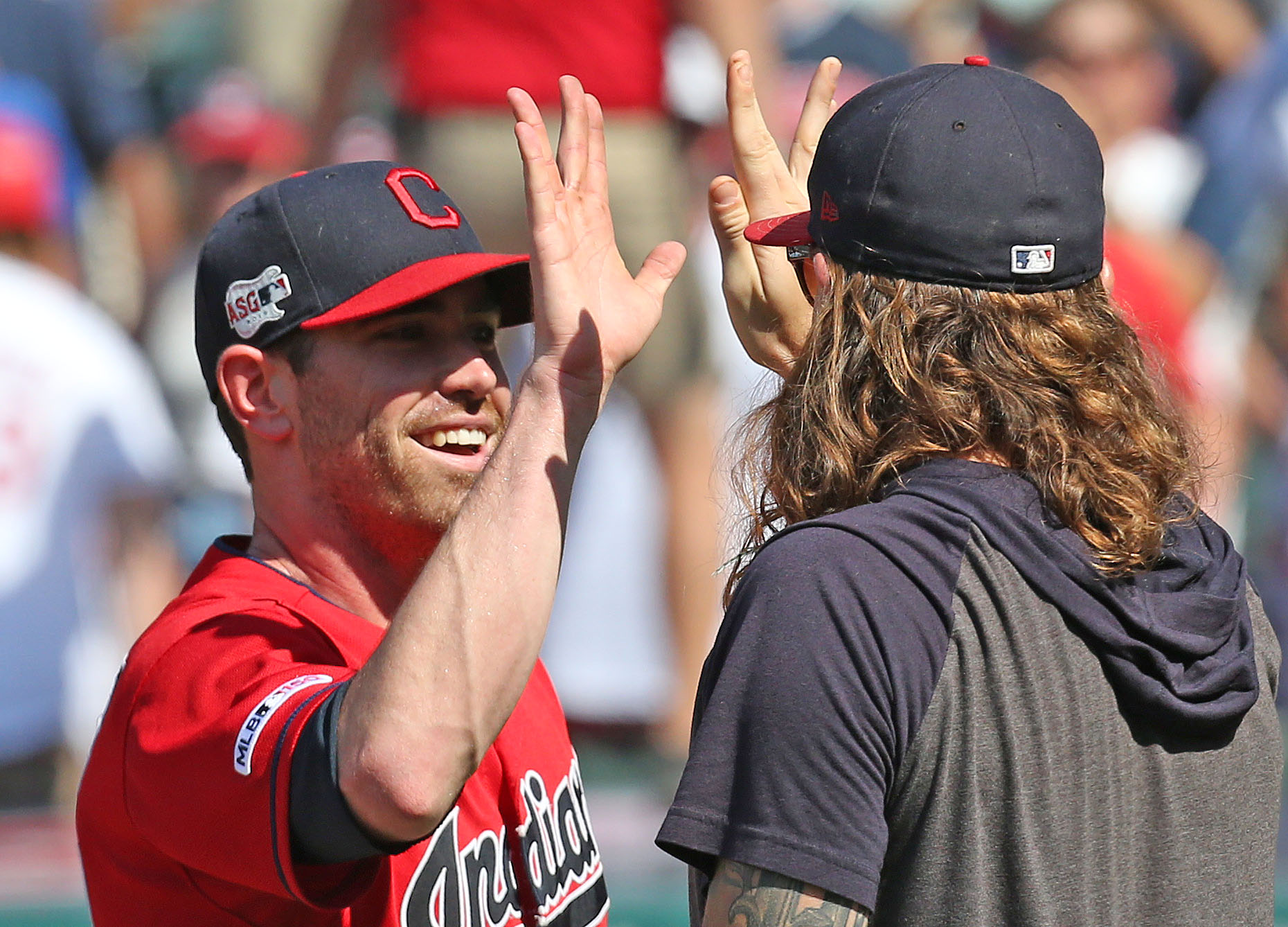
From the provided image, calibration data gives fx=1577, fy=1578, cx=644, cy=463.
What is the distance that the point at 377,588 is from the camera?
1.95 metres

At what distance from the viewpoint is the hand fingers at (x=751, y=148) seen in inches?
76.6

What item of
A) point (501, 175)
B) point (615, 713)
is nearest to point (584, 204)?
point (501, 175)

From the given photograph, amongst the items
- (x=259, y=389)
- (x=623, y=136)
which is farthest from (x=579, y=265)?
(x=623, y=136)

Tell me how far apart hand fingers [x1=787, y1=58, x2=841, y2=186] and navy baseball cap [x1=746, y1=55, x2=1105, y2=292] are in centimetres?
53

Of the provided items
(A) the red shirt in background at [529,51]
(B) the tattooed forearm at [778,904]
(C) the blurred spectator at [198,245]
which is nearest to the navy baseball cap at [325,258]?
(B) the tattooed forearm at [778,904]

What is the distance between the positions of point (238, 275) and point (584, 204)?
532 mm

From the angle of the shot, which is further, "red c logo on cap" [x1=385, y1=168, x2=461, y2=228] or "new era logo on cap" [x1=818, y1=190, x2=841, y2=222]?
"red c logo on cap" [x1=385, y1=168, x2=461, y2=228]

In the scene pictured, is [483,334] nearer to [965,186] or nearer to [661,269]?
[661,269]

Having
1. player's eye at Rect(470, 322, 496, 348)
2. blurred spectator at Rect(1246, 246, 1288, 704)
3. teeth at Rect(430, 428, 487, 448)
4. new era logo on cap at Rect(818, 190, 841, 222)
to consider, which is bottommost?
blurred spectator at Rect(1246, 246, 1288, 704)

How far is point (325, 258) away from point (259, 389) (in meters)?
0.20

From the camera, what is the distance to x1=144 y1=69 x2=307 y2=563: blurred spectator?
5527 mm

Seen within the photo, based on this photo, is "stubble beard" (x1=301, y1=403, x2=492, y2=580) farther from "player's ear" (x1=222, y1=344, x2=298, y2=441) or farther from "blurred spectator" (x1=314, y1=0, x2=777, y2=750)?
"blurred spectator" (x1=314, y1=0, x2=777, y2=750)

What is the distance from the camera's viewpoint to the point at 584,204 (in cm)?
164

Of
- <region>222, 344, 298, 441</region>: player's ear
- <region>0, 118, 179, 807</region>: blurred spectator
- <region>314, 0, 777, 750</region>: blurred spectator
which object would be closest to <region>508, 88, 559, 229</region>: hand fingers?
<region>222, 344, 298, 441</region>: player's ear
